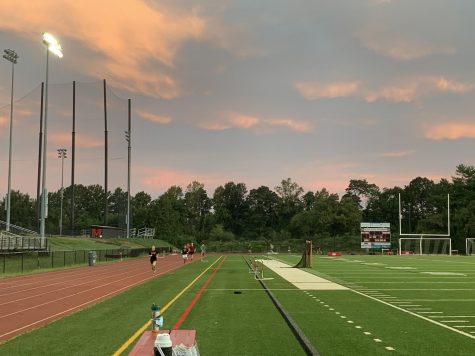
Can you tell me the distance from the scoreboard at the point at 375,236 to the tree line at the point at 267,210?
3723cm

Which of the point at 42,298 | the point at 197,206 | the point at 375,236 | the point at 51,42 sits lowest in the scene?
the point at 42,298

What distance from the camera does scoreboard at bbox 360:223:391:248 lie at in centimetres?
7275

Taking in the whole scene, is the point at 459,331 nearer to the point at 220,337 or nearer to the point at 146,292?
the point at 220,337

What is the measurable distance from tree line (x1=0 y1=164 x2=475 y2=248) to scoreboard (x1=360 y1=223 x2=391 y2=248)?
37232mm

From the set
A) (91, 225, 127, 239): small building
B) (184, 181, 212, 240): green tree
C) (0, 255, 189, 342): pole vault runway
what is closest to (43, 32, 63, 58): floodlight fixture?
(0, 255, 189, 342): pole vault runway

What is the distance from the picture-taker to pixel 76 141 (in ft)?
268

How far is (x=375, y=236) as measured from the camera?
73.1 metres

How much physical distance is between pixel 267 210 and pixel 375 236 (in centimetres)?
8082

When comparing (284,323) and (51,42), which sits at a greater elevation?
(51,42)

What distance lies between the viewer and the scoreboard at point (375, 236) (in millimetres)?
72750

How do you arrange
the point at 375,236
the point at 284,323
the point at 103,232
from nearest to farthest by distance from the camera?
the point at 284,323
the point at 375,236
the point at 103,232

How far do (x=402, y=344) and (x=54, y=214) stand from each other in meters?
133

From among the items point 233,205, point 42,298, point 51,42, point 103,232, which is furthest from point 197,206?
point 42,298

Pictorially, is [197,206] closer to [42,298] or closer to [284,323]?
[42,298]
